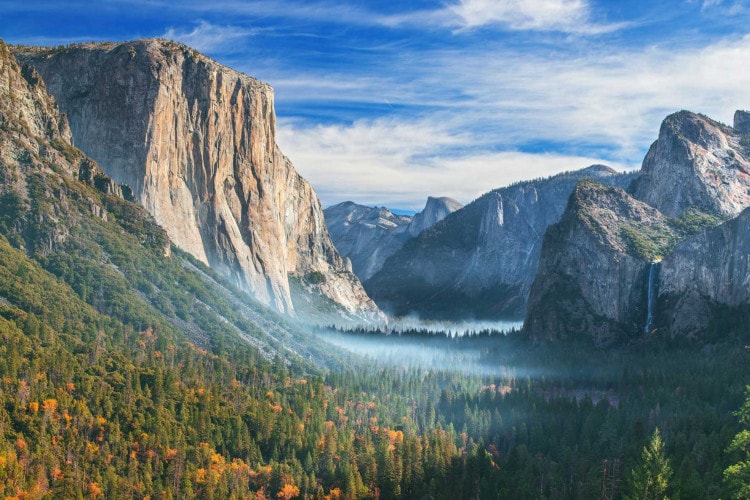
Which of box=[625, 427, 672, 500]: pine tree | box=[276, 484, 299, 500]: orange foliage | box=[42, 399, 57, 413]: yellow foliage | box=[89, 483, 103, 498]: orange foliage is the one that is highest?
box=[625, 427, 672, 500]: pine tree

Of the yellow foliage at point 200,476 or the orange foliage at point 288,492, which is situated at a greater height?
the yellow foliage at point 200,476

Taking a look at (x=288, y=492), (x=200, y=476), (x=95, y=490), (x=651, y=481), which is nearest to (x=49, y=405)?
(x=95, y=490)

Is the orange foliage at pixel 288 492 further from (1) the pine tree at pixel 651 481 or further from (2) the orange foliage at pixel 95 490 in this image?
(1) the pine tree at pixel 651 481

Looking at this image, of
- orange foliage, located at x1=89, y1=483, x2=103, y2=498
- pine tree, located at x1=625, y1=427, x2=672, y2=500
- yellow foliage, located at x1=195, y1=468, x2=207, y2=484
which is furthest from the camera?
yellow foliage, located at x1=195, y1=468, x2=207, y2=484

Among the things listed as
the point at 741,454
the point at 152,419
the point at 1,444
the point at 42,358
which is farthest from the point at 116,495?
the point at 741,454

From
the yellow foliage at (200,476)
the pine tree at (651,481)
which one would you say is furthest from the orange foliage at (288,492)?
the pine tree at (651,481)

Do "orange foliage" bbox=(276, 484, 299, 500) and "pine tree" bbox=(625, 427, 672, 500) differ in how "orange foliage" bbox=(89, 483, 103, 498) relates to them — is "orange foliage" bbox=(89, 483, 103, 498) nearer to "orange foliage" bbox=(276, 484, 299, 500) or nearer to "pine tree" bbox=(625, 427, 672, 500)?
"orange foliage" bbox=(276, 484, 299, 500)

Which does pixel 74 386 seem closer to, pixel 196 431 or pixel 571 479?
pixel 196 431

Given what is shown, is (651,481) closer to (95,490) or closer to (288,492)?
(288,492)

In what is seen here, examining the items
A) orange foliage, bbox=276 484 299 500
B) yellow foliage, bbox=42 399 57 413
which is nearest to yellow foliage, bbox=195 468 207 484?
orange foliage, bbox=276 484 299 500

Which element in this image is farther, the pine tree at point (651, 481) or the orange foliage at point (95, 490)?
the orange foliage at point (95, 490)

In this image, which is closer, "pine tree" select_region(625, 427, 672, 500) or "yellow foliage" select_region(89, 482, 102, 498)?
"pine tree" select_region(625, 427, 672, 500)
